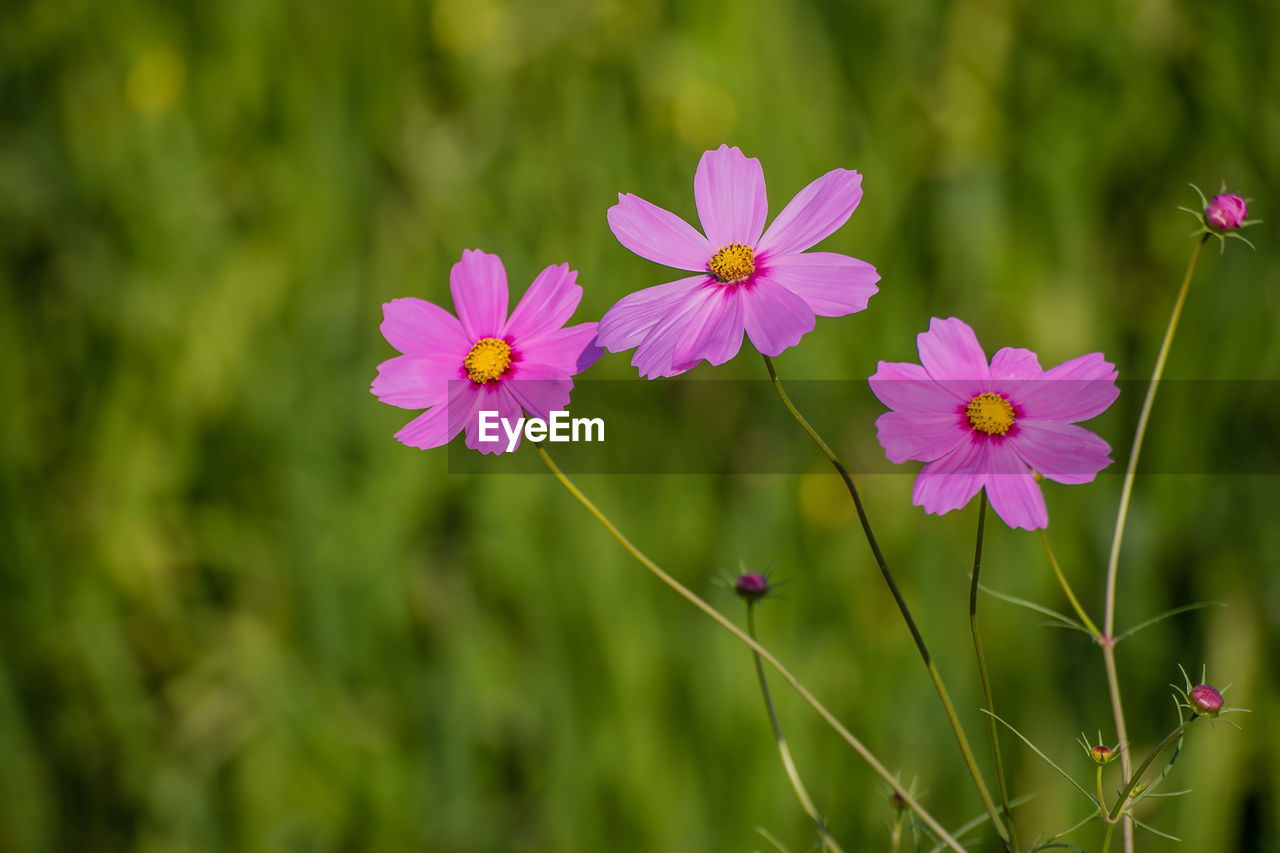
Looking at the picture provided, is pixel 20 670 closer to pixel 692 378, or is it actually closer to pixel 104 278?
pixel 104 278

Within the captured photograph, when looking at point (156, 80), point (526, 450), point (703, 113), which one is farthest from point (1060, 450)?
point (156, 80)

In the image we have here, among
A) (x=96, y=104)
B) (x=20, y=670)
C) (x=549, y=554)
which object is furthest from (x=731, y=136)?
(x=20, y=670)

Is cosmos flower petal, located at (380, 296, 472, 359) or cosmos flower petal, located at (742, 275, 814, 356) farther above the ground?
cosmos flower petal, located at (380, 296, 472, 359)

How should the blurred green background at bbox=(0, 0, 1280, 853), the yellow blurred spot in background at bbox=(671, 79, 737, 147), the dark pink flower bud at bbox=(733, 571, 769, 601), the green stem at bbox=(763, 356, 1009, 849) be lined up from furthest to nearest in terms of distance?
the yellow blurred spot in background at bbox=(671, 79, 737, 147) → the blurred green background at bbox=(0, 0, 1280, 853) → the dark pink flower bud at bbox=(733, 571, 769, 601) → the green stem at bbox=(763, 356, 1009, 849)

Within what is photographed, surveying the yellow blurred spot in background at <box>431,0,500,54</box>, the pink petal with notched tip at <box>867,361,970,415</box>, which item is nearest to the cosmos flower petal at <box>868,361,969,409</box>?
the pink petal with notched tip at <box>867,361,970,415</box>

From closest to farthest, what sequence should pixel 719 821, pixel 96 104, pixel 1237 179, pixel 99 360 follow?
pixel 719 821 < pixel 1237 179 < pixel 99 360 < pixel 96 104

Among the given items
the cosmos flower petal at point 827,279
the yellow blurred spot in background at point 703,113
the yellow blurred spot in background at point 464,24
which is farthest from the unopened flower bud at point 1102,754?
the yellow blurred spot in background at point 464,24

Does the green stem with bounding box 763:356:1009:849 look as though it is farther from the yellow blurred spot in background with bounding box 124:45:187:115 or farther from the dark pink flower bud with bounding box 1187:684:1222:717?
the yellow blurred spot in background with bounding box 124:45:187:115

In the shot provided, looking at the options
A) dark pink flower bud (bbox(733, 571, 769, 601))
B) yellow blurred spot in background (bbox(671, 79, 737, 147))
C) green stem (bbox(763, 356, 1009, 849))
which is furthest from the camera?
yellow blurred spot in background (bbox(671, 79, 737, 147))

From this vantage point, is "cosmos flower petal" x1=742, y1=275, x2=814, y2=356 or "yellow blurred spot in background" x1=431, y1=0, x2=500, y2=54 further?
"yellow blurred spot in background" x1=431, y1=0, x2=500, y2=54
